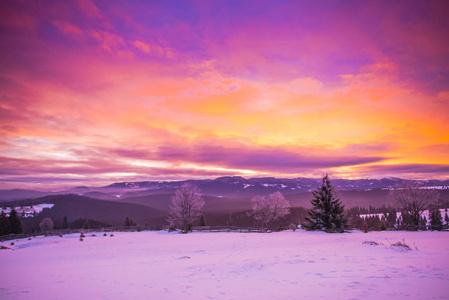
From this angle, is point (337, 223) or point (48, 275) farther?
point (337, 223)

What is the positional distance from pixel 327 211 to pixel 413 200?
1933 cm

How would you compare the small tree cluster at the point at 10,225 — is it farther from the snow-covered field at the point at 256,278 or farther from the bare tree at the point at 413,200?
the bare tree at the point at 413,200

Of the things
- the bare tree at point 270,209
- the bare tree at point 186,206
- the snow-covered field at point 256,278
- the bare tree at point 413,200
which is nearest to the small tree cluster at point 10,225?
the bare tree at point 186,206

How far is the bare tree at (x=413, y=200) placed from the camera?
1649 inches

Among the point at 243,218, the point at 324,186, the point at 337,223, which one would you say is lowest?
the point at 243,218

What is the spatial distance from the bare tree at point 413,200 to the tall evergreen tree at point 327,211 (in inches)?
637

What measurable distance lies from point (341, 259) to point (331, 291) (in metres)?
6.08

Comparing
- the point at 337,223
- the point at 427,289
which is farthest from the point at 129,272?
the point at 337,223

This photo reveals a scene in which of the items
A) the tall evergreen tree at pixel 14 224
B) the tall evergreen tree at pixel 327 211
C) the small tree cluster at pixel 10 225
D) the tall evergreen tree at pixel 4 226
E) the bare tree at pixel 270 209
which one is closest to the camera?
the tall evergreen tree at pixel 327 211

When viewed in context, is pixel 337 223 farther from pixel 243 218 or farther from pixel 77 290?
pixel 243 218

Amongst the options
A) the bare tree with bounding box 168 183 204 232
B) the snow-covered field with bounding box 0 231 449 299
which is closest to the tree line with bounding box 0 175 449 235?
the bare tree with bounding box 168 183 204 232

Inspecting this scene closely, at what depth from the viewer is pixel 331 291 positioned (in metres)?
8.38

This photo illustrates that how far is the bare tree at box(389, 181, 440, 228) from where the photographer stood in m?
41.9

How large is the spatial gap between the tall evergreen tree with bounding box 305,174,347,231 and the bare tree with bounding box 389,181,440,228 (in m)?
16.2
